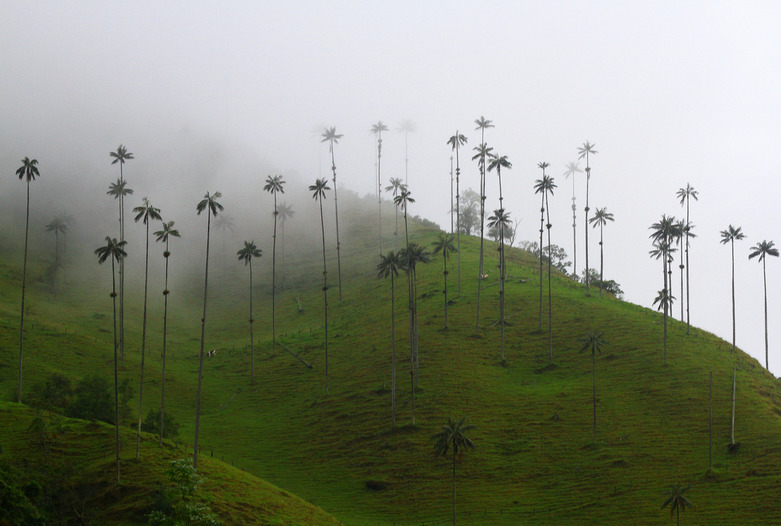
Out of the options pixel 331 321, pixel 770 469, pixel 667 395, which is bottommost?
pixel 770 469

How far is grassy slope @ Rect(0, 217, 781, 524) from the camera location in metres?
81.8

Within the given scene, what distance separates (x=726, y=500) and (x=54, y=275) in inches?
6345

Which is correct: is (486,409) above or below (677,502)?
above

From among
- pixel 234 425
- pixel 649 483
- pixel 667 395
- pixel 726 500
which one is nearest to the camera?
pixel 726 500

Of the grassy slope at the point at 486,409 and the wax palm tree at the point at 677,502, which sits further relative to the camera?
the grassy slope at the point at 486,409

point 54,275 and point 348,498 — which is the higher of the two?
point 54,275

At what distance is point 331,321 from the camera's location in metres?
Result: 154

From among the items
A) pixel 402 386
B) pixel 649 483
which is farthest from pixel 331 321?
pixel 649 483

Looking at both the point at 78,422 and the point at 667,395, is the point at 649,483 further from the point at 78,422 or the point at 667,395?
the point at 78,422

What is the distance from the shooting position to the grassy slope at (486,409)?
8181 cm

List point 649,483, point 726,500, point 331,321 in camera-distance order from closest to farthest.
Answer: point 726,500 < point 649,483 < point 331,321

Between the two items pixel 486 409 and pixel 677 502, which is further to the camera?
pixel 486 409

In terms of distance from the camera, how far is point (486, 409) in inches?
4043

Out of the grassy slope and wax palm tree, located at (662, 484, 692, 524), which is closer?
wax palm tree, located at (662, 484, 692, 524)
